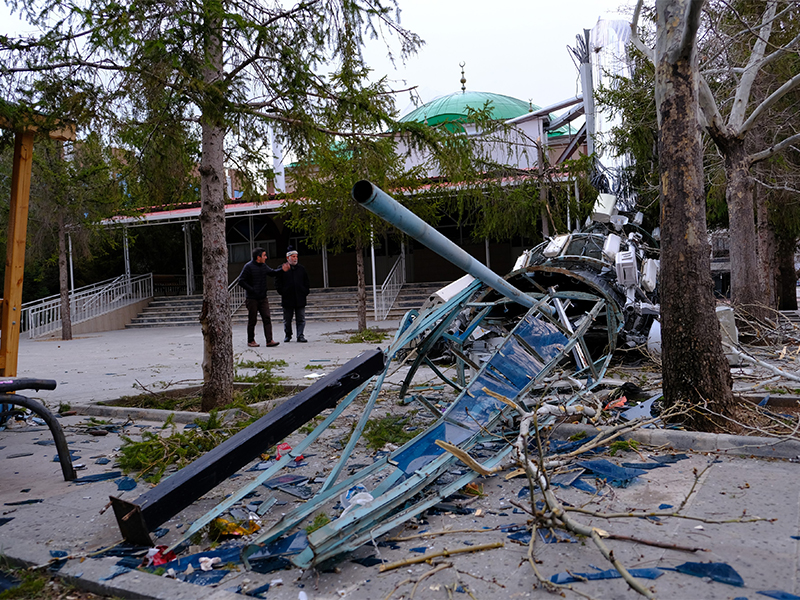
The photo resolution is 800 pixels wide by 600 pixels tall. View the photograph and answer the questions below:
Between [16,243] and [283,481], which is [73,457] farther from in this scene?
[16,243]

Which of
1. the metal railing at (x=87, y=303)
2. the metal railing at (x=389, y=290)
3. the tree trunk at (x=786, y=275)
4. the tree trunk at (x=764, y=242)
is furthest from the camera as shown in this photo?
the metal railing at (x=87, y=303)

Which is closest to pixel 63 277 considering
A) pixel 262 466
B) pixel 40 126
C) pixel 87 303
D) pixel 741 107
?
pixel 87 303

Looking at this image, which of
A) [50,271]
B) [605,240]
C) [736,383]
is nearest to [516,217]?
[605,240]

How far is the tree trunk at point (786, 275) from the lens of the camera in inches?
751

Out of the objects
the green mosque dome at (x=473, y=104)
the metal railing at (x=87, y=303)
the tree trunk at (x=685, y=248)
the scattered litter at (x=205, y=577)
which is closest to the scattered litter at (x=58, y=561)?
the scattered litter at (x=205, y=577)

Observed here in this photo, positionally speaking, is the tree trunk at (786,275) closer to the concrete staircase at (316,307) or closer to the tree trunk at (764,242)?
the tree trunk at (764,242)

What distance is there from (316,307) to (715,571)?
20298 mm

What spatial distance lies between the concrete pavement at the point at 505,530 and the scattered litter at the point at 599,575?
0.03 meters

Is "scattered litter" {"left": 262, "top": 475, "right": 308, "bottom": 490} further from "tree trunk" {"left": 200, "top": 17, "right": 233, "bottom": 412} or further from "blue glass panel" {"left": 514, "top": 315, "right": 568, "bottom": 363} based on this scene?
"tree trunk" {"left": 200, "top": 17, "right": 233, "bottom": 412}

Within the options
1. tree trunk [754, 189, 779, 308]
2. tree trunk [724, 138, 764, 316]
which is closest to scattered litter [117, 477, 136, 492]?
tree trunk [724, 138, 764, 316]

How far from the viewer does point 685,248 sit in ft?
16.2

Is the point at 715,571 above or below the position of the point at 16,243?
below

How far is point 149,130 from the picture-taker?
6.05 metres

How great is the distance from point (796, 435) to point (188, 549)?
4.13 m
